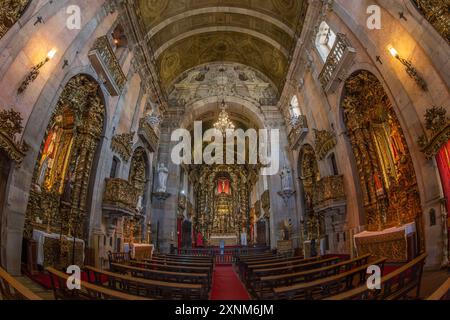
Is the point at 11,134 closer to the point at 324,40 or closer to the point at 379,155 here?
the point at 379,155

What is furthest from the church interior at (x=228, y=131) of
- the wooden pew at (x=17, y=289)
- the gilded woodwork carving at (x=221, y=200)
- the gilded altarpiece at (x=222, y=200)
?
the gilded altarpiece at (x=222, y=200)

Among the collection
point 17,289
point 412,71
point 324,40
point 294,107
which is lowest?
point 17,289

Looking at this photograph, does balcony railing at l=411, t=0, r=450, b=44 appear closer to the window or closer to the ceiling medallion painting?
the ceiling medallion painting

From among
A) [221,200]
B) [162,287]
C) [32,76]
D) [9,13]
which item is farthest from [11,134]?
[221,200]

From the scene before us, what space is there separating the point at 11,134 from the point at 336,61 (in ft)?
35.7

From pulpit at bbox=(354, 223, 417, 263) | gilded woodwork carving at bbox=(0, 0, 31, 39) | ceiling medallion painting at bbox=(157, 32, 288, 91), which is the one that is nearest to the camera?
gilded woodwork carving at bbox=(0, 0, 31, 39)

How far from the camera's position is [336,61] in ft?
33.3

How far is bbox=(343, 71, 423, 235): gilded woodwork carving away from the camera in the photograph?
7.82m

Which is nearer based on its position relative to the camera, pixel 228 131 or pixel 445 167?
pixel 445 167

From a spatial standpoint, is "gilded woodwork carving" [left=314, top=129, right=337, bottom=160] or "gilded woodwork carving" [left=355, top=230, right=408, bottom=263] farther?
"gilded woodwork carving" [left=314, top=129, right=337, bottom=160]

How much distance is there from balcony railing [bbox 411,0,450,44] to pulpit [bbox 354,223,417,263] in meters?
4.87

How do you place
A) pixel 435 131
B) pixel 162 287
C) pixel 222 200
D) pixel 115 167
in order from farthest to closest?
pixel 222 200 → pixel 115 167 → pixel 435 131 → pixel 162 287

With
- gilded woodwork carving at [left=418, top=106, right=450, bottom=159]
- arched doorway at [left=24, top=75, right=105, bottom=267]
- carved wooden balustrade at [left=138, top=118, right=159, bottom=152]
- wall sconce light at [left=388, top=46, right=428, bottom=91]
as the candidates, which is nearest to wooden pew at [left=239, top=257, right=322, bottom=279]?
gilded woodwork carving at [left=418, top=106, right=450, bottom=159]
